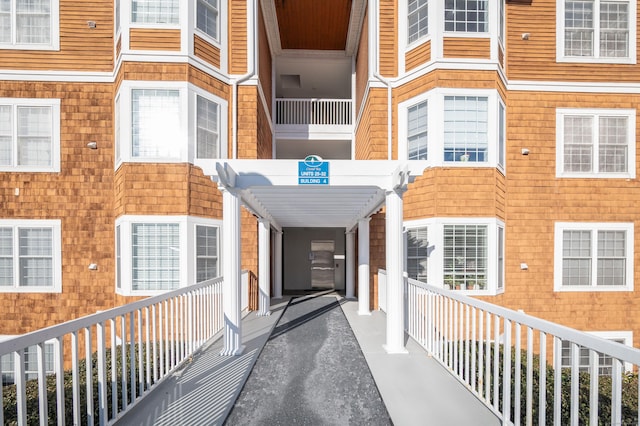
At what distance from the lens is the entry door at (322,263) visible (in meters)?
12.9

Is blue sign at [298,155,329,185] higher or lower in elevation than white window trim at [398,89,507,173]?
lower

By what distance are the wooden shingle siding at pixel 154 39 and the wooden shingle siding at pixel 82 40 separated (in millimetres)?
1201

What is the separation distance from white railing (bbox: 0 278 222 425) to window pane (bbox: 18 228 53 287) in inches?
84.0

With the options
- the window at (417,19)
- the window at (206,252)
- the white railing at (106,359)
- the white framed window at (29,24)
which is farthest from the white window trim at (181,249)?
the window at (417,19)

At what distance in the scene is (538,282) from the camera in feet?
25.5

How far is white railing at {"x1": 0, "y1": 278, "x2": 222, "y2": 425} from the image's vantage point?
2193 millimetres

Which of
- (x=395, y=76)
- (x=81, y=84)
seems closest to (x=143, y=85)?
(x=81, y=84)

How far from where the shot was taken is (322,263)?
42.7 ft

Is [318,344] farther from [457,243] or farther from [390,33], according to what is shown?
[390,33]

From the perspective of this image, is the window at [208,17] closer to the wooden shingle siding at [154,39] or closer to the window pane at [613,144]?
the wooden shingle siding at [154,39]

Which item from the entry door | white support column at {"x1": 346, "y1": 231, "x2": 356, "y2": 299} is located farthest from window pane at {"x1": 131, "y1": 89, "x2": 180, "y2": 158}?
the entry door

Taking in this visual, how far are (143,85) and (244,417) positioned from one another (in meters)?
A: 6.58

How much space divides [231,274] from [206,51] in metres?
5.34

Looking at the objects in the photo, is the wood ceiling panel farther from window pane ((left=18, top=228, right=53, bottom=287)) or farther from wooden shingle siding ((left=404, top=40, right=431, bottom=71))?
window pane ((left=18, top=228, right=53, bottom=287))
